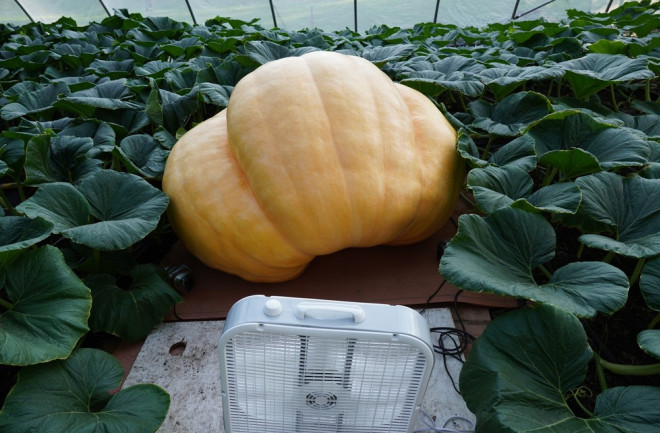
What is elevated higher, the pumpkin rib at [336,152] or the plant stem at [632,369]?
the pumpkin rib at [336,152]

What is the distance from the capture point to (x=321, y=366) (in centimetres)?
86

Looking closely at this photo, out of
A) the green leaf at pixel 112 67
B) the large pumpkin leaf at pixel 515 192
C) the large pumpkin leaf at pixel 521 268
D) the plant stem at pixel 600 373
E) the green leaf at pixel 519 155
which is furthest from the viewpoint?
the green leaf at pixel 112 67

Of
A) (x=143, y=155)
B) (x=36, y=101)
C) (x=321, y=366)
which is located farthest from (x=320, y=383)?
(x=36, y=101)

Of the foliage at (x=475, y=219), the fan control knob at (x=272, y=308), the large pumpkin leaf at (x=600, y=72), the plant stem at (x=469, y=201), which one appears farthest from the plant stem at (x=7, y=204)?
the large pumpkin leaf at (x=600, y=72)

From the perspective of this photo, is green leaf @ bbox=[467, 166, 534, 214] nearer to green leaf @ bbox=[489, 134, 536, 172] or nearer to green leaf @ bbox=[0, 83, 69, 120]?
green leaf @ bbox=[489, 134, 536, 172]

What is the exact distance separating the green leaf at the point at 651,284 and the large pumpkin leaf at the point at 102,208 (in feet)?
3.77

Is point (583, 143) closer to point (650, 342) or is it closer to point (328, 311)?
point (650, 342)

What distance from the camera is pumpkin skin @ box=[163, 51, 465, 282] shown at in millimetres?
1261

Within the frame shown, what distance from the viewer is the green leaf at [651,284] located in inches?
38.1

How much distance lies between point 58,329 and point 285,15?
8503 millimetres

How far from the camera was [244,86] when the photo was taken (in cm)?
144

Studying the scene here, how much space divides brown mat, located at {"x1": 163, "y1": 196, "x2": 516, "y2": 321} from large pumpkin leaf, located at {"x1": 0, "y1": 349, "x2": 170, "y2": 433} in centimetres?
36

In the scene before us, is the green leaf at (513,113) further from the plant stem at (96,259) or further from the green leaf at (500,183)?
the plant stem at (96,259)

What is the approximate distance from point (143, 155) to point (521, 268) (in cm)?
130
